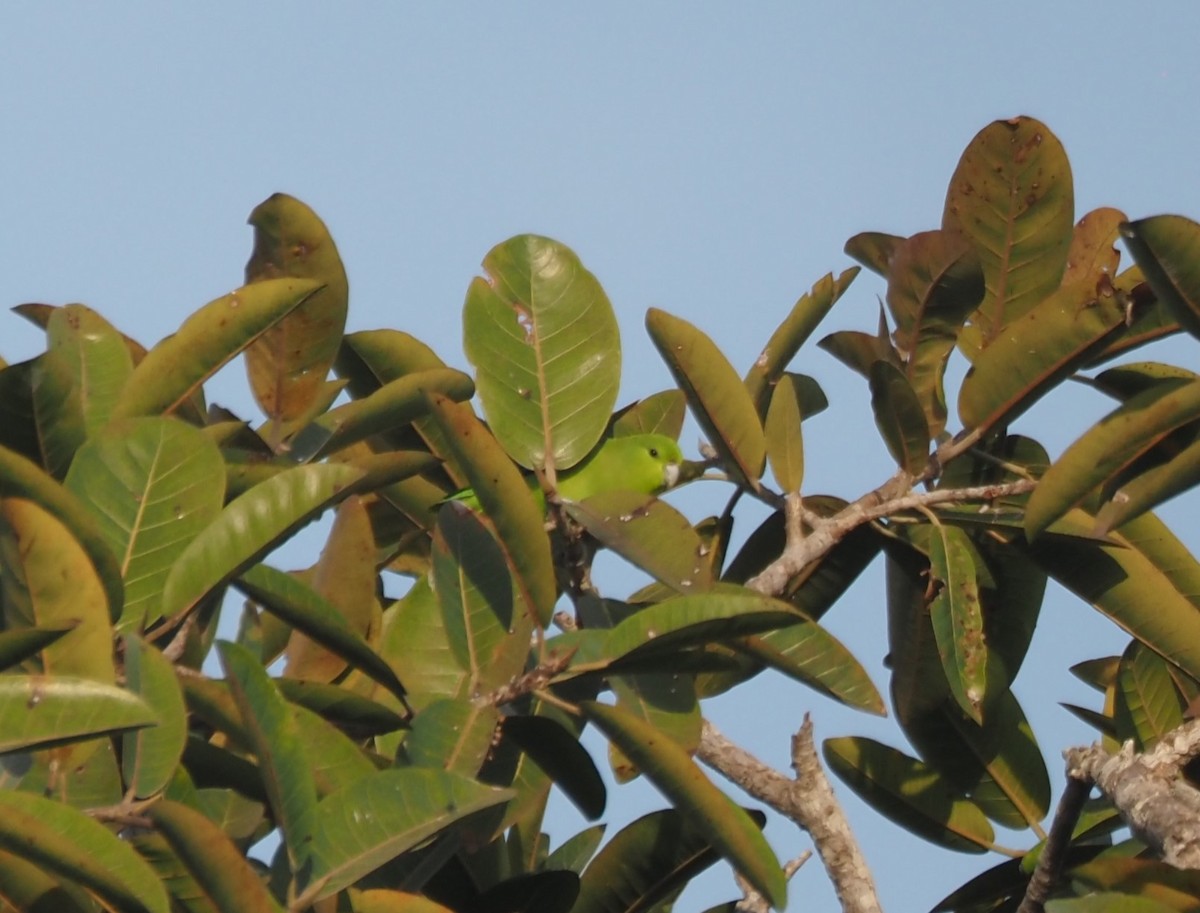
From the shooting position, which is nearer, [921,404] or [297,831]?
[297,831]

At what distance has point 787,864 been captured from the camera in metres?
2.36

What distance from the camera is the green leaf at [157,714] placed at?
1341 millimetres

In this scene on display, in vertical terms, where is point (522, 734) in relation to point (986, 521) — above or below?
below

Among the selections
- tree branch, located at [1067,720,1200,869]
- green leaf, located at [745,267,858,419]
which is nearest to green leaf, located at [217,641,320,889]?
tree branch, located at [1067,720,1200,869]

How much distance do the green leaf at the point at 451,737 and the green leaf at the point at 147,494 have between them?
0.32 metres

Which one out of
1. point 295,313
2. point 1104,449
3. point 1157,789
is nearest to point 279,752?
point 295,313

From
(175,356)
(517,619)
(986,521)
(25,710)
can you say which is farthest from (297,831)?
(986,521)

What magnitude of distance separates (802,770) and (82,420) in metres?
1.10

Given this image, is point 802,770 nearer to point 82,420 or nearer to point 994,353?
point 994,353

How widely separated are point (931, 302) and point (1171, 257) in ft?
1.60

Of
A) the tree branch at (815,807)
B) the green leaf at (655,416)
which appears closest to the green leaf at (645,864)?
the tree branch at (815,807)

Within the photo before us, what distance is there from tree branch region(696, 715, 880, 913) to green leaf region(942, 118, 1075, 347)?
0.73 meters

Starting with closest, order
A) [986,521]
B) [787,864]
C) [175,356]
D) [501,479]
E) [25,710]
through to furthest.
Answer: [25,710] < [501,479] < [175,356] < [986,521] < [787,864]

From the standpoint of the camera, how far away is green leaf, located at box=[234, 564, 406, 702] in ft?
4.99
